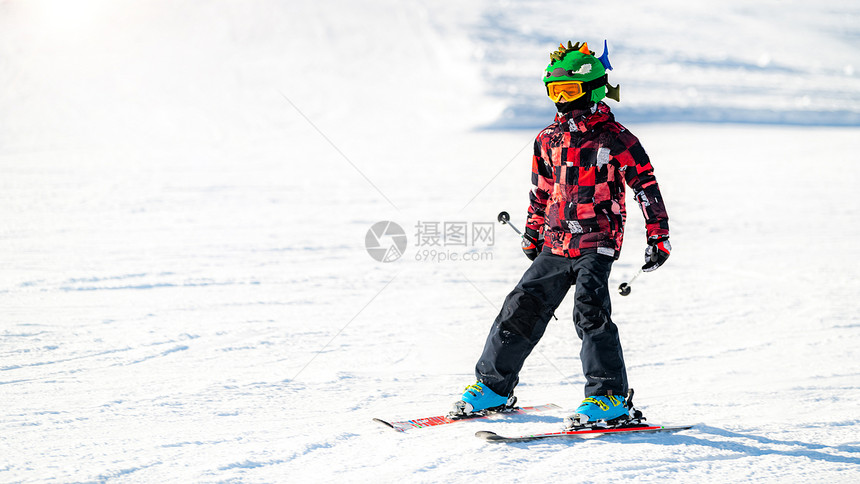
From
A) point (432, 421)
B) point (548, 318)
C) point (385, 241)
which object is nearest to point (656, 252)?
point (548, 318)

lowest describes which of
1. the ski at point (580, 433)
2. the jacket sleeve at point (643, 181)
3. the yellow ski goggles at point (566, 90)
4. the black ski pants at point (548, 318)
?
the ski at point (580, 433)

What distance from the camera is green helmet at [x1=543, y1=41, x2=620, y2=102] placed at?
2957 millimetres

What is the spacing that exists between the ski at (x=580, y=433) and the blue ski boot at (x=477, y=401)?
0.24 meters

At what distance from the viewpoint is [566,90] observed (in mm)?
2973

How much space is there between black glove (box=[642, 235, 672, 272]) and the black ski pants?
0.15 meters

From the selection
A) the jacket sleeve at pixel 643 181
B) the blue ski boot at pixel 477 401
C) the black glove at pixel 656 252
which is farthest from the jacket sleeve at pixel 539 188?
the blue ski boot at pixel 477 401

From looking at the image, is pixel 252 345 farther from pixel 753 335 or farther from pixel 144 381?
pixel 753 335

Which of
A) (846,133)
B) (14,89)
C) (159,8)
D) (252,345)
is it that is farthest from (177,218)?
(159,8)

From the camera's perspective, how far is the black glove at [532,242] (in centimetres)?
320

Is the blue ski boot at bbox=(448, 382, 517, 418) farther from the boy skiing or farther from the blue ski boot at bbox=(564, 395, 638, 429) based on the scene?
the blue ski boot at bbox=(564, 395, 638, 429)

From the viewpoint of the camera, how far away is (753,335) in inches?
186

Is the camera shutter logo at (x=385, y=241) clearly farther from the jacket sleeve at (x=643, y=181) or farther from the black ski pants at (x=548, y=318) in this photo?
the jacket sleeve at (x=643, y=181)

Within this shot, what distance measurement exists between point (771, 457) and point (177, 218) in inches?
278

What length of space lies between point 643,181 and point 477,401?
3.52 ft
